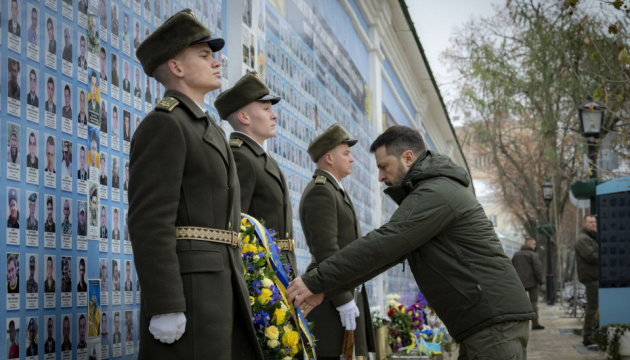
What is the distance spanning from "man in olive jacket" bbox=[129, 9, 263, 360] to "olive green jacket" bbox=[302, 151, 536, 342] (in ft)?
2.43

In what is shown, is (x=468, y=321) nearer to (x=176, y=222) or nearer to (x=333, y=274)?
(x=333, y=274)

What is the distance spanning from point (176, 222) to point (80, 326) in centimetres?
71

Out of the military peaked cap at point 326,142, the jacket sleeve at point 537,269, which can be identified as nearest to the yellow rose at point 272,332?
the military peaked cap at point 326,142

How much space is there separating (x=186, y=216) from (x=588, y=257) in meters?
13.1

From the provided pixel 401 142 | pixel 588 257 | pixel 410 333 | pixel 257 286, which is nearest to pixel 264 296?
pixel 257 286

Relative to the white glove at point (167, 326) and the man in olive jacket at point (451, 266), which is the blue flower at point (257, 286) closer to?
the man in olive jacket at point (451, 266)

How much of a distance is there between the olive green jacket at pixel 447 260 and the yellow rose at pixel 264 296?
23 cm

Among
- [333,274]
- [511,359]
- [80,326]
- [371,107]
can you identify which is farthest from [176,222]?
[371,107]

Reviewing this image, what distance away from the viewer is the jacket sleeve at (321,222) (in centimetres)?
648

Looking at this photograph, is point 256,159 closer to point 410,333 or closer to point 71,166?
point 71,166

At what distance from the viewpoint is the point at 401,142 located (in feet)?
15.9

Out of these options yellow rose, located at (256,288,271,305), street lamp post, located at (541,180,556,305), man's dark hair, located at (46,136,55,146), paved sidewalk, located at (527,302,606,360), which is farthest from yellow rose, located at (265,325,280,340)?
street lamp post, located at (541,180,556,305)

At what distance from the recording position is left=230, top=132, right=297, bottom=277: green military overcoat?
5.12 metres

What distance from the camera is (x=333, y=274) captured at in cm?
448
